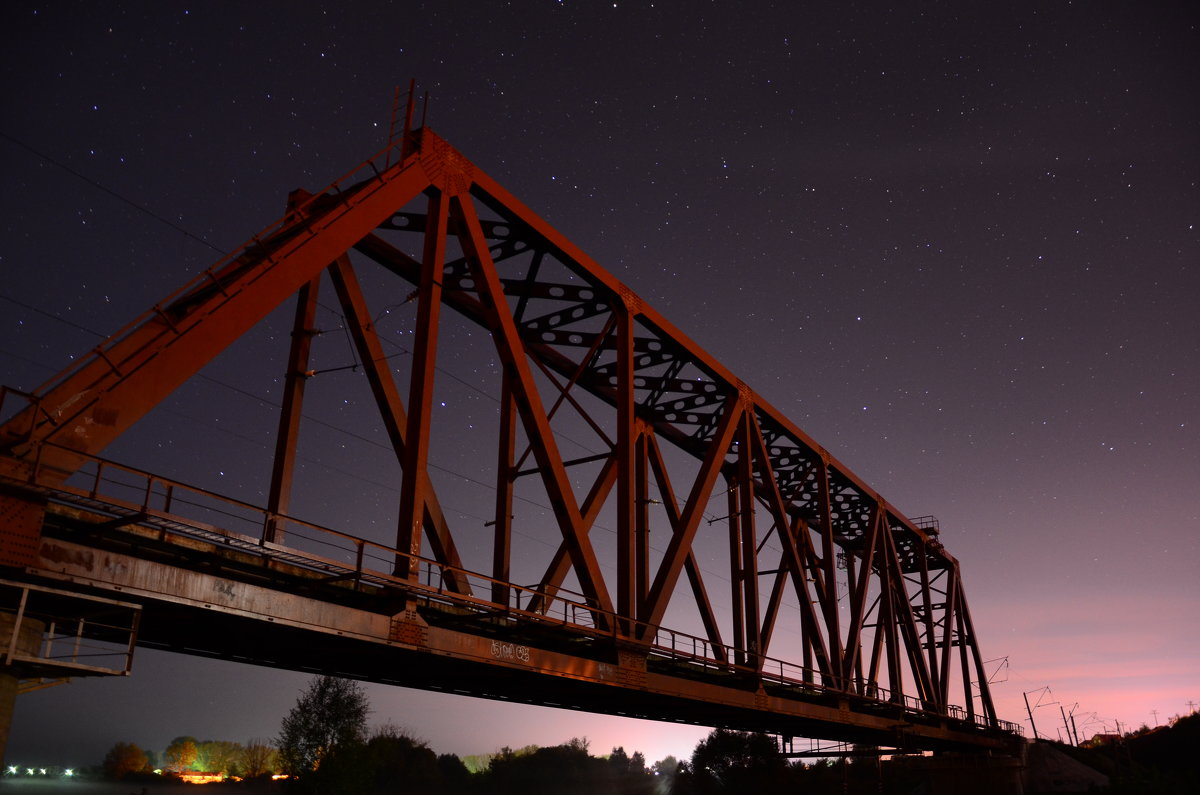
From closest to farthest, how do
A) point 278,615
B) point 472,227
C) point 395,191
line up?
point 278,615 → point 395,191 → point 472,227

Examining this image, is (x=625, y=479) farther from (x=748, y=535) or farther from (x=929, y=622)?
(x=929, y=622)

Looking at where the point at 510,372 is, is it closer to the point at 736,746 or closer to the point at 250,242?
the point at 250,242

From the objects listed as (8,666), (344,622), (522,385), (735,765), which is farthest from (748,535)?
(735,765)

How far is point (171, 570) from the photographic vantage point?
1291 centimetres

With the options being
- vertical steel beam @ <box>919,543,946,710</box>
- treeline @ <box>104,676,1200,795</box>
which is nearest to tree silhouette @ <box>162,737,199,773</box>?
treeline @ <box>104,676,1200,795</box>

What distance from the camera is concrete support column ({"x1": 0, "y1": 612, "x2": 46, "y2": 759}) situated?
37.2ft

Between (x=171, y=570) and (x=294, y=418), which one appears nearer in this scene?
(x=171, y=570)

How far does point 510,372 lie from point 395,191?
189 inches

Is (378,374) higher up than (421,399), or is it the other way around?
(378,374)

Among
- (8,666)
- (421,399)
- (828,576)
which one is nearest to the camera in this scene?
(8,666)

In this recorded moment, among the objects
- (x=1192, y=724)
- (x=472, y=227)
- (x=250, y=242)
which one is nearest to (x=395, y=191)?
(x=472, y=227)

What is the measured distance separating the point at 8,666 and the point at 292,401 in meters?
9.70

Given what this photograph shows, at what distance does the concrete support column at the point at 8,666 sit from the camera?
37.2 feet

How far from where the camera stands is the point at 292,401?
20.6 meters
